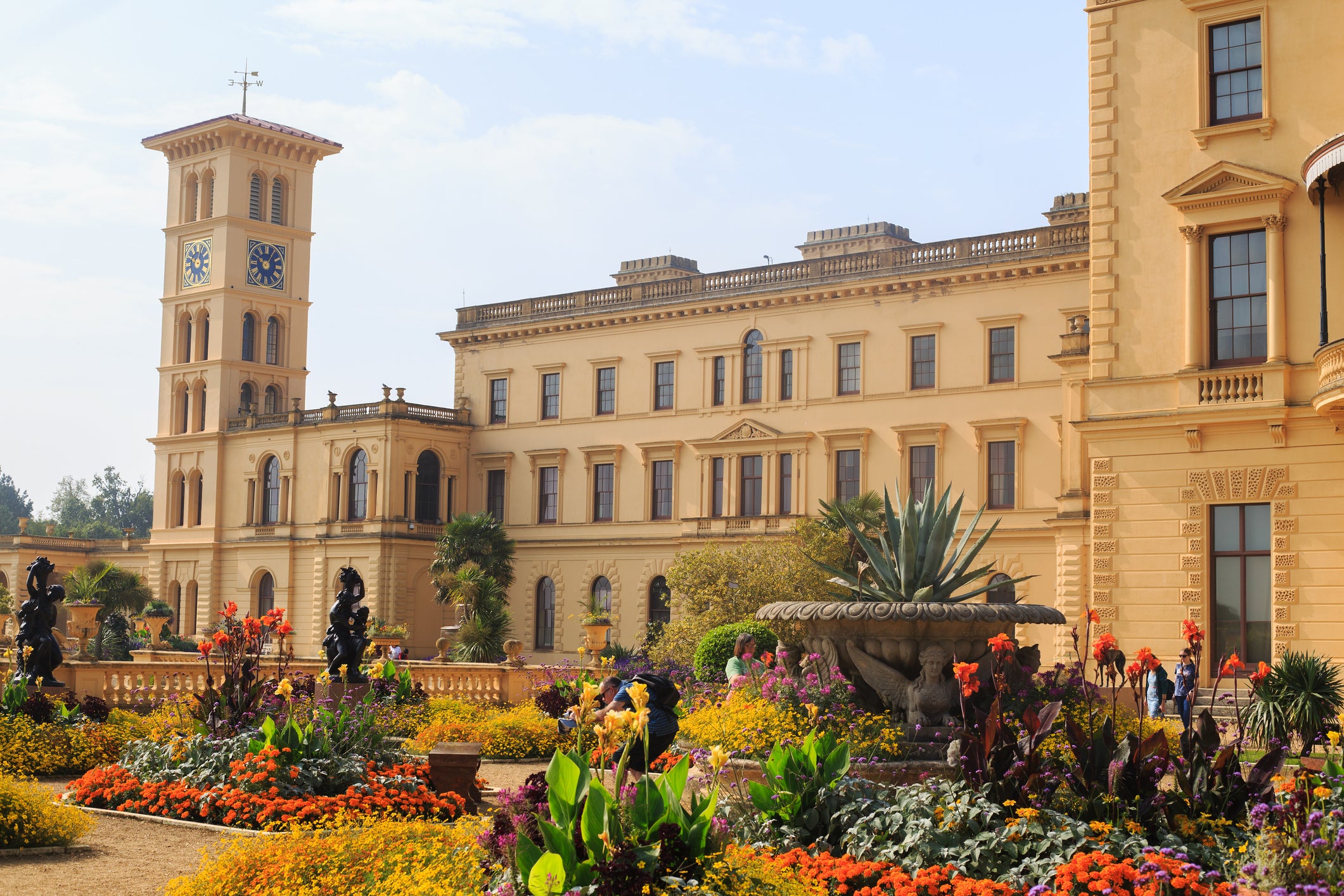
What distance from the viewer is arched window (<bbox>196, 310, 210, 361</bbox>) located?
60062 millimetres

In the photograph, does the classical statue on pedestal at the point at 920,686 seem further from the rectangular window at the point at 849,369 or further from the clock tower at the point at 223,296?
the clock tower at the point at 223,296

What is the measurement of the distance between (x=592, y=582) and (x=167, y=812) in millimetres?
37495

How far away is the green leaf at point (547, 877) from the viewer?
22.5 feet

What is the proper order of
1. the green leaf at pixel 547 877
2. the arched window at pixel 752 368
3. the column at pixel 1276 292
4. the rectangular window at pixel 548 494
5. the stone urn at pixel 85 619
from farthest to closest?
the rectangular window at pixel 548 494
the arched window at pixel 752 368
the stone urn at pixel 85 619
the column at pixel 1276 292
the green leaf at pixel 547 877

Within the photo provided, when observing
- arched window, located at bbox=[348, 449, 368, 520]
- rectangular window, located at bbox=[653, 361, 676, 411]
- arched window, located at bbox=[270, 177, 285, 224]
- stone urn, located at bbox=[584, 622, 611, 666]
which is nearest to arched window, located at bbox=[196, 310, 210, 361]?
arched window, located at bbox=[270, 177, 285, 224]

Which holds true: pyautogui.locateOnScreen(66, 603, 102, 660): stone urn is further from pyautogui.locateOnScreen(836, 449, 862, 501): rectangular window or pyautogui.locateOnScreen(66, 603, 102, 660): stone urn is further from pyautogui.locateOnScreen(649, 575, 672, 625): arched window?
pyautogui.locateOnScreen(836, 449, 862, 501): rectangular window

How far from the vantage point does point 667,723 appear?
36.3ft

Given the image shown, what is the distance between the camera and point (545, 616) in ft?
170

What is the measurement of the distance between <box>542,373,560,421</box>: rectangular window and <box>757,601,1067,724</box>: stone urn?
1529 inches

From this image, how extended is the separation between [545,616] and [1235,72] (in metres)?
32.9

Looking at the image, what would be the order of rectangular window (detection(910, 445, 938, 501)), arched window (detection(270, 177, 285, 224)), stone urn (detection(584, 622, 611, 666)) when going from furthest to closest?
arched window (detection(270, 177, 285, 224)) < rectangular window (detection(910, 445, 938, 501)) < stone urn (detection(584, 622, 611, 666))

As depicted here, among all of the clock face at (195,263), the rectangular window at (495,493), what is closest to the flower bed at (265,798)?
the rectangular window at (495,493)

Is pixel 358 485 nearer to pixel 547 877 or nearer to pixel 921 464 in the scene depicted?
pixel 921 464

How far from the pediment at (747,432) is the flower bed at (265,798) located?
33291 mm
